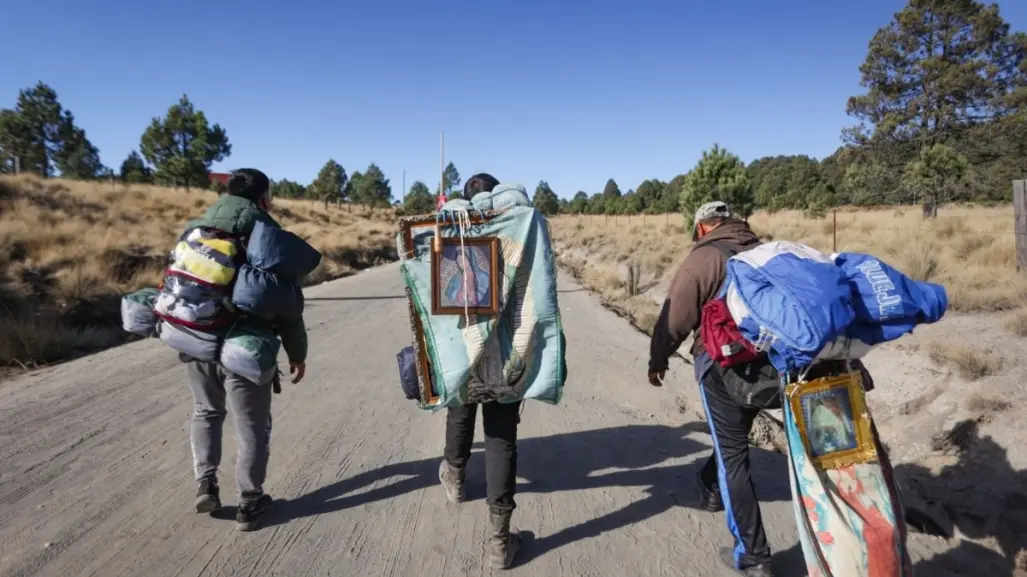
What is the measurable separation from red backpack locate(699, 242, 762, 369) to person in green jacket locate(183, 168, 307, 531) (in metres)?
2.21

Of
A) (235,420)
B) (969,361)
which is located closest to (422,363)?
(235,420)

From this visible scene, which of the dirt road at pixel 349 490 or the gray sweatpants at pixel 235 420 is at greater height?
the gray sweatpants at pixel 235 420

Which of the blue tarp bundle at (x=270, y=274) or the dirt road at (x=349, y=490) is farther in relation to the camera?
the dirt road at (x=349, y=490)

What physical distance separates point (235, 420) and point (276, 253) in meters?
0.95

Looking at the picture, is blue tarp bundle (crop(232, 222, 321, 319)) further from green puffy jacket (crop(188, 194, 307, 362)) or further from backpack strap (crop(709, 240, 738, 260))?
backpack strap (crop(709, 240, 738, 260))

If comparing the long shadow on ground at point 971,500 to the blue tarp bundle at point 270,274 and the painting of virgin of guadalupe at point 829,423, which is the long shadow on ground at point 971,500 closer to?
the painting of virgin of guadalupe at point 829,423

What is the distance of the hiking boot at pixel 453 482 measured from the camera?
3303mm

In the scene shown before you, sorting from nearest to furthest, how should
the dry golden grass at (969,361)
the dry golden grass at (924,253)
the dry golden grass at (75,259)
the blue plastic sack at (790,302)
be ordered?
the blue plastic sack at (790,302) < the dry golden grass at (969,361) < the dry golden grass at (75,259) < the dry golden grass at (924,253)

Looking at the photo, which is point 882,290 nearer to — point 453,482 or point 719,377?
point 719,377

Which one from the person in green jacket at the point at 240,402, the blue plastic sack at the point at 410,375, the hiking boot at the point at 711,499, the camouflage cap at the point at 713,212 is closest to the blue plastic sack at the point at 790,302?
the camouflage cap at the point at 713,212

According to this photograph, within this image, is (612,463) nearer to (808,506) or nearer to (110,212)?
(808,506)

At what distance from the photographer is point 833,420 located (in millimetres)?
2180

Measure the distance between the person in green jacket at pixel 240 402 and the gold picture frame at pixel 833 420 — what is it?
256cm

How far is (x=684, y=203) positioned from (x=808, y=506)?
29600 mm
